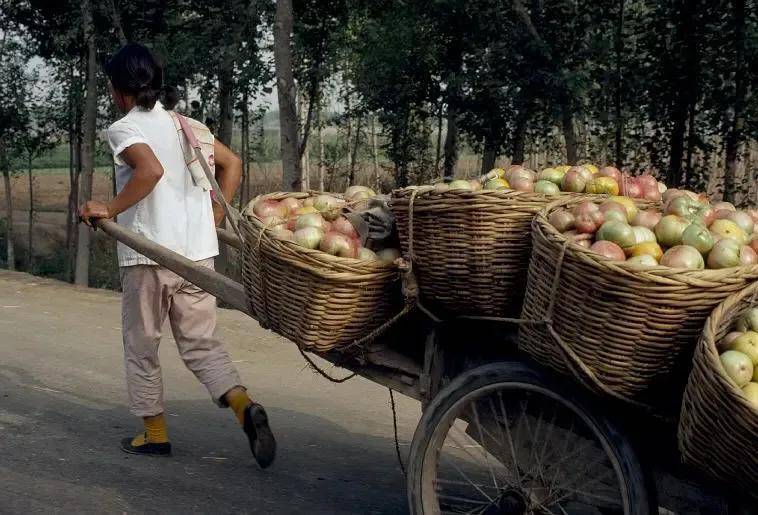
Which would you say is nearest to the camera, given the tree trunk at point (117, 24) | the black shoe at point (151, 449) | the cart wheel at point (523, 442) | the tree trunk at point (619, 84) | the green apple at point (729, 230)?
the green apple at point (729, 230)

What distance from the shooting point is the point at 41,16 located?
15773 mm

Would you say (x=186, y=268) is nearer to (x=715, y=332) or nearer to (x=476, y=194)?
(x=476, y=194)

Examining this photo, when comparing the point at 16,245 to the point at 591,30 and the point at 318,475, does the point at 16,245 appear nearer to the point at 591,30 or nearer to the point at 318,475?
the point at 591,30

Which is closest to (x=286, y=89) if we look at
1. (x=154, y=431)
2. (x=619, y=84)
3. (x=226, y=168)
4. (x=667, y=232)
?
(x=619, y=84)

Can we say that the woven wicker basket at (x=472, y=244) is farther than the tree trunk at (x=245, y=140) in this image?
No

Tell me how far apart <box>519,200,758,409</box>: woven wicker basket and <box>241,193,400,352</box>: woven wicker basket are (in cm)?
67

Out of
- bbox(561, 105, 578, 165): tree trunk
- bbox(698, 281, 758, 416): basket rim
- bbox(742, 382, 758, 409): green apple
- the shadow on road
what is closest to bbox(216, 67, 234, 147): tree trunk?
bbox(561, 105, 578, 165): tree trunk

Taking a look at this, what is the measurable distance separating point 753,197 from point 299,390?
6.83 m

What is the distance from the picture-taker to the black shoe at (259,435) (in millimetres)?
4793

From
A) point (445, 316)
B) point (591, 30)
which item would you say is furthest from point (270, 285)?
point (591, 30)

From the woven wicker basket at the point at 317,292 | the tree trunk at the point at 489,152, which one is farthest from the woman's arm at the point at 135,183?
the tree trunk at the point at 489,152

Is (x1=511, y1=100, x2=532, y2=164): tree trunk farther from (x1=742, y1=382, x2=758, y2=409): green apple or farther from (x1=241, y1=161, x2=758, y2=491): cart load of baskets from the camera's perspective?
(x1=742, y1=382, x2=758, y2=409): green apple

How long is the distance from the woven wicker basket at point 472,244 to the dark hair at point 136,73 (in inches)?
68.4

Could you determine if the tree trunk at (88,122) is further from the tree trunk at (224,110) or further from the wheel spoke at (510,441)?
the wheel spoke at (510,441)
